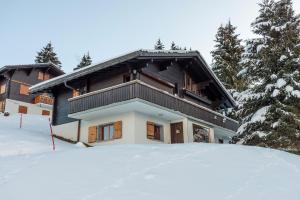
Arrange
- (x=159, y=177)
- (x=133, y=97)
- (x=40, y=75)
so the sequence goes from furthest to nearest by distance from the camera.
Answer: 1. (x=40, y=75)
2. (x=133, y=97)
3. (x=159, y=177)

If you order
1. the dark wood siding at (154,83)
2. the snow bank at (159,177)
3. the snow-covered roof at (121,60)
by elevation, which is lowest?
the snow bank at (159,177)

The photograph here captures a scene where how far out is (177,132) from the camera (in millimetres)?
22266

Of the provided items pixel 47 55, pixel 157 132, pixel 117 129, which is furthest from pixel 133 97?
pixel 47 55

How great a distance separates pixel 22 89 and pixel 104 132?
23679mm

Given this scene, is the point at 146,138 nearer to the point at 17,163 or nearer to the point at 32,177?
the point at 17,163

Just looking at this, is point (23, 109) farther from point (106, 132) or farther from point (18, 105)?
point (106, 132)

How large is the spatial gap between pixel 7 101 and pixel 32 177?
32.1 m

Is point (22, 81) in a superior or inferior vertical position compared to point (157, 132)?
superior

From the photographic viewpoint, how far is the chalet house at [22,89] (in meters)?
38.9

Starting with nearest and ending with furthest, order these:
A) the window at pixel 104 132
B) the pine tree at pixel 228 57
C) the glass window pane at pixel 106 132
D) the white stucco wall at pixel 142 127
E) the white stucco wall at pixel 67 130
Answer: the white stucco wall at pixel 142 127, the window at pixel 104 132, the glass window pane at pixel 106 132, the white stucco wall at pixel 67 130, the pine tree at pixel 228 57

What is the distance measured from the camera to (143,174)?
9.60 metres

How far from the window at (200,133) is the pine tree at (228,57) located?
840 centimetres

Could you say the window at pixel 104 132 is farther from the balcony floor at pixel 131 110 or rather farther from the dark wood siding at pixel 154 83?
the dark wood siding at pixel 154 83

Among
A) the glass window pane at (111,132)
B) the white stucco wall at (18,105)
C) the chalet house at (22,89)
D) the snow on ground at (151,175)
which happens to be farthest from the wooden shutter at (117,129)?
the white stucco wall at (18,105)
